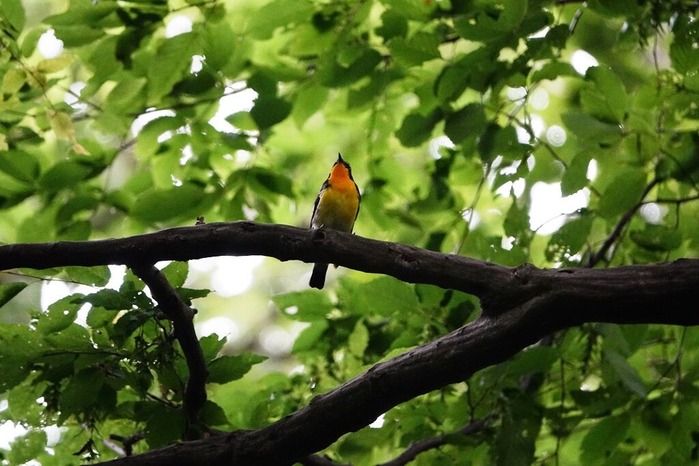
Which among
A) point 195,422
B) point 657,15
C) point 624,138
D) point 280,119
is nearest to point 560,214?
point 624,138

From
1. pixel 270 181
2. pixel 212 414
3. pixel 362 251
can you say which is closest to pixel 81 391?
pixel 212 414

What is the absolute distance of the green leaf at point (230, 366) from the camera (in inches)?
126

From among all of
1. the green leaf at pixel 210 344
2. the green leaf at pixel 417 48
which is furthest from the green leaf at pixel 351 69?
the green leaf at pixel 210 344

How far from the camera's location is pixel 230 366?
10.5 feet

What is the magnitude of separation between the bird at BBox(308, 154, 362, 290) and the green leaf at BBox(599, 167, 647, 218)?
74.5 inches

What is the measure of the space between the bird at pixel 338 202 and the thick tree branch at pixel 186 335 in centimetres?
227

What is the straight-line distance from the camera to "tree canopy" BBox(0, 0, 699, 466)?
9.66ft

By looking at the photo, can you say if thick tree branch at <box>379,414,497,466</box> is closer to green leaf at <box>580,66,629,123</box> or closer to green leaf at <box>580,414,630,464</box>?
green leaf at <box>580,414,630,464</box>

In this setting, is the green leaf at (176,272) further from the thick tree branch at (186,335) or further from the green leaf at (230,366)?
the green leaf at (230,366)

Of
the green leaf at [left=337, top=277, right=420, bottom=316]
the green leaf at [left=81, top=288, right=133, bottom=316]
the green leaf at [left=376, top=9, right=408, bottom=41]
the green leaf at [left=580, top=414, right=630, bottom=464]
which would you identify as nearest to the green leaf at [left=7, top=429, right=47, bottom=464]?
the green leaf at [left=81, top=288, right=133, bottom=316]

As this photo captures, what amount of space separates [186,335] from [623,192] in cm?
216

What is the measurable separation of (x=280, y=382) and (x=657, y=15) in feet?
8.43

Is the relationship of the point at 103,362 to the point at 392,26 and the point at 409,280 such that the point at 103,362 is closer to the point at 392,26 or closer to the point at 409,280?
the point at 409,280

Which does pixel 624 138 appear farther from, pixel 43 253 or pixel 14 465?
pixel 14 465
